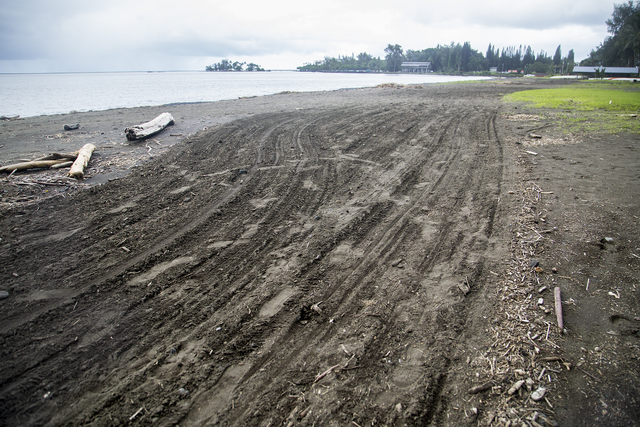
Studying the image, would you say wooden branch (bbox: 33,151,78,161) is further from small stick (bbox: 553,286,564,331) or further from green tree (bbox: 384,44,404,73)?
green tree (bbox: 384,44,404,73)

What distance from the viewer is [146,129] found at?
1002 cm

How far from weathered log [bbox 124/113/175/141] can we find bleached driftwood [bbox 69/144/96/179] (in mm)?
1362

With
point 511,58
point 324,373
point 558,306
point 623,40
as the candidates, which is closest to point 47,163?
point 324,373

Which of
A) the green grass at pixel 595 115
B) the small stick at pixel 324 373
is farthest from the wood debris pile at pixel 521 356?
the green grass at pixel 595 115

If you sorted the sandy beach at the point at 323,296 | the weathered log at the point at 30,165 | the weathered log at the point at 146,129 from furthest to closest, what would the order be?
the weathered log at the point at 146,129 → the weathered log at the point at 30,165 → the sandy beach at the point at 323,296

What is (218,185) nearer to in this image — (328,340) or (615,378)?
(328,340)

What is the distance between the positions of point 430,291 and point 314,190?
123 inches

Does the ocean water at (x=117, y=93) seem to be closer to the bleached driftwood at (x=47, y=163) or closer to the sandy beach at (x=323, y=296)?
the bleached driftwood at (x=47, y=163)

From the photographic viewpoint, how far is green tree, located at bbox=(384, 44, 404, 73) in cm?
14850

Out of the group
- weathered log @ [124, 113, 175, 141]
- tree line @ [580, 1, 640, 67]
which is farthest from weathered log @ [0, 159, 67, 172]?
tree line @ [580, 1, 640, 67]

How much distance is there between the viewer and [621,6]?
71688 mm

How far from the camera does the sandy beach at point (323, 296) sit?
84.7 inches

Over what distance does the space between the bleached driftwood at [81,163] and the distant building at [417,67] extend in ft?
513

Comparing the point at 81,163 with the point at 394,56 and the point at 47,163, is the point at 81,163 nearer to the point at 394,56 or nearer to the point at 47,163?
the point at 47,163
